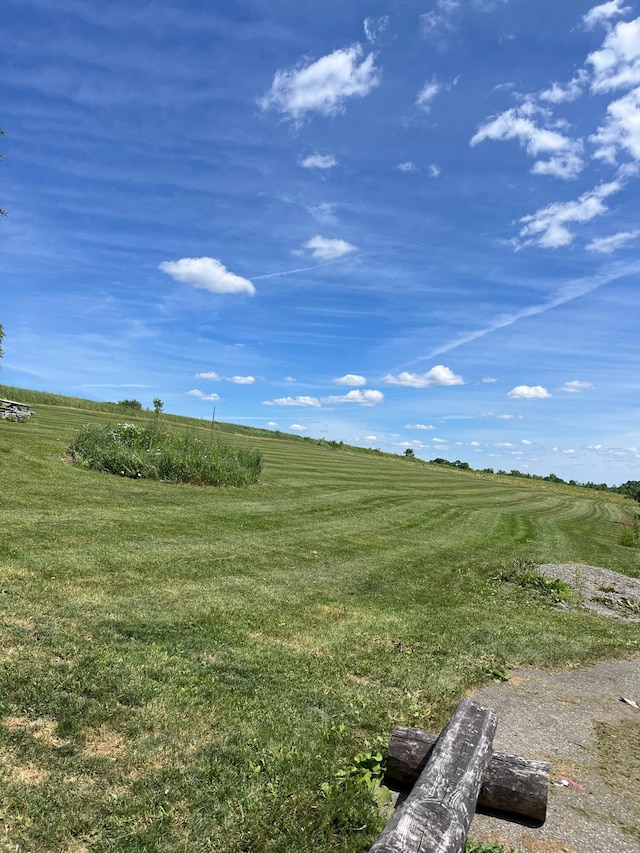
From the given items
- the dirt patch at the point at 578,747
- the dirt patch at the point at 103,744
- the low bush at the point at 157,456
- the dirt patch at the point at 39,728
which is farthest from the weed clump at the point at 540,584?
the low bush at the point at 157,456

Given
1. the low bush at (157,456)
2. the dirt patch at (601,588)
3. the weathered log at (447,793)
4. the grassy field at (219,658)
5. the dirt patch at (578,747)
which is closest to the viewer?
the weathered log at (447,793)

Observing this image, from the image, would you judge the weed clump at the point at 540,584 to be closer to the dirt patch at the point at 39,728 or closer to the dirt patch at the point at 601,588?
the dirt patch at the point at 601,588

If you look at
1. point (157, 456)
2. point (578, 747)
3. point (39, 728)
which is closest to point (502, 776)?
point (578, 747)

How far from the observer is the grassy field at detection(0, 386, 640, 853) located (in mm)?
3512

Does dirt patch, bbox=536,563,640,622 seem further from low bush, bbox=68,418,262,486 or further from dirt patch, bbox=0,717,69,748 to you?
low bush, bbox=68,418,262,486

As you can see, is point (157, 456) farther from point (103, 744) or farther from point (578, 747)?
point (578, 747)

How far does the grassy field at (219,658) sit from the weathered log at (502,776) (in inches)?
15.3

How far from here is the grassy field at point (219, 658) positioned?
3.51m

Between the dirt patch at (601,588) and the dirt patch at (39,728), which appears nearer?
the dirt patch at (39,728)

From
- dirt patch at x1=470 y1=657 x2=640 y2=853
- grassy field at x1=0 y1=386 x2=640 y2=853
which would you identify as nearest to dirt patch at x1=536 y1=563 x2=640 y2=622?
grassy field at x1=0 y1=386 x2=640 y2=853

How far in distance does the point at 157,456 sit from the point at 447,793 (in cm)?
1807

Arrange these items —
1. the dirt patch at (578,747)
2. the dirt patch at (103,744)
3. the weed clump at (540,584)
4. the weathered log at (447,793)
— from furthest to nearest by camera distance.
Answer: the weed clump at (540,584) → the dirt patch at (103,744) → the dirt patch at (578,747) → the weathered log at (447,793)

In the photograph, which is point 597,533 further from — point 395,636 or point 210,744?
point 210,744

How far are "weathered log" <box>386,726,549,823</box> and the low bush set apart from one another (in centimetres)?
1684
